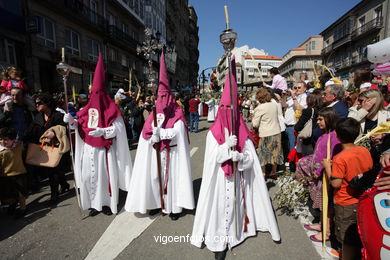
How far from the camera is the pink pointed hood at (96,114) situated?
3.47 metres

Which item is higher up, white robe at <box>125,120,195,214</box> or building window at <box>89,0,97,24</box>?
building window at <box>89,0,97,24</box>

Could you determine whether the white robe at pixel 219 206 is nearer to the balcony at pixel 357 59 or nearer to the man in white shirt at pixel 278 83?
the man in white shirt at pixel 278 83

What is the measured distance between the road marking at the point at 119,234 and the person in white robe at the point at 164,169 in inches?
6.7

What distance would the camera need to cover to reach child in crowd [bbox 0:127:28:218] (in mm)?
3387

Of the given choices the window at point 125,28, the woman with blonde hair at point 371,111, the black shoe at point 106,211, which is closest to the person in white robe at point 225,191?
the black shoe at point 106,211

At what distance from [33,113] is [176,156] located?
380 cm

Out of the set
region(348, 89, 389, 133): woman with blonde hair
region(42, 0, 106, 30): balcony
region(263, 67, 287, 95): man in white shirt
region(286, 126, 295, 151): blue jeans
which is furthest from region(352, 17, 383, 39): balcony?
region(348, 89, 389, 133): woman with blonde hair

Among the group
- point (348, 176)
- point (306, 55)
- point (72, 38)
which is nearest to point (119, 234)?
point (348, 176)

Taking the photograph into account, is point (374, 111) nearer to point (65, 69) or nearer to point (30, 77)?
point (65, 69)

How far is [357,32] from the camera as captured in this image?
28.8 m

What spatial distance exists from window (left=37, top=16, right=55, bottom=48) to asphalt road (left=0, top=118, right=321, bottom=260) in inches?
485

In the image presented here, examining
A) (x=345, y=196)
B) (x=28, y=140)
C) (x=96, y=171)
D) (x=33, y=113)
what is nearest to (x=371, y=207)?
(x=345, y=196)

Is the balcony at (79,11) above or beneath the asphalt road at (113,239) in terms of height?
above

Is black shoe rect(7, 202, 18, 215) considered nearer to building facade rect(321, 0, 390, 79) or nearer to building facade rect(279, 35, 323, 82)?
building facade rect(321, 0, 390, 79)
